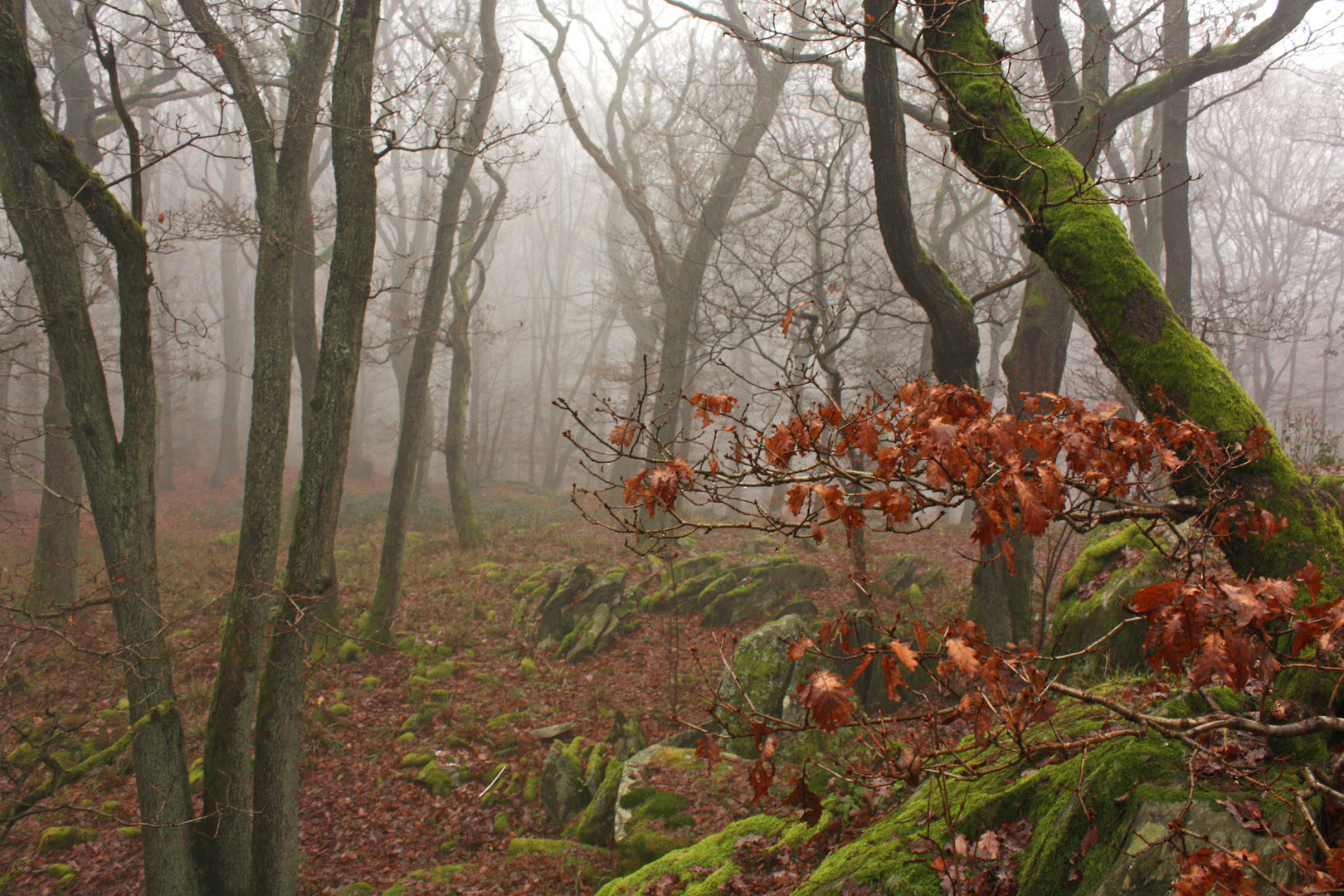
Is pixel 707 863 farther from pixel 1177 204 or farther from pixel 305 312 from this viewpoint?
pixel 1177 204

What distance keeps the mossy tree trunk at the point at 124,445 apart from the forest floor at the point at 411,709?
13.7 inches

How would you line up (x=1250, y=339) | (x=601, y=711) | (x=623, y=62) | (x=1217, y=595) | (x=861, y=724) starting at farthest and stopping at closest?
(x=1250, y=339) < (x=623, y=62) < (x=601, y=711) < (x=861, y=724) < (x=1217, y=595)

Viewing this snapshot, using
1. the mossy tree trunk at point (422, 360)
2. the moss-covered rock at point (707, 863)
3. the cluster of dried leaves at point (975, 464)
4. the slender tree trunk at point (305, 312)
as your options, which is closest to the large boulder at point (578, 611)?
the mossy tree trunk at point (422, 360)

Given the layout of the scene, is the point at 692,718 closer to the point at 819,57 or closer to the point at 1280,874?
the point at 1280,874

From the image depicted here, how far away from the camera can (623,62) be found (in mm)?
15719

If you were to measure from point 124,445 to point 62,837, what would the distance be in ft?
12.7

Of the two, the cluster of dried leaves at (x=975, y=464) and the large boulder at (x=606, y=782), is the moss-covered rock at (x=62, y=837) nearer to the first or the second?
the large boulder at (x=606, y=782)

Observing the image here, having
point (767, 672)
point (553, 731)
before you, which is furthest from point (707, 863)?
point (553, 731)

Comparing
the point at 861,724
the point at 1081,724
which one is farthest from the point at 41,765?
the point at 1081,724

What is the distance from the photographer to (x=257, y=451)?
5.80m

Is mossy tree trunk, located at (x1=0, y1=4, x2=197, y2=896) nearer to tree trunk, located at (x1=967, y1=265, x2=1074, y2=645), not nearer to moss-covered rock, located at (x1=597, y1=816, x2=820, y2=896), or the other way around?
moss-covered rock, located at (x1=597, y1=816, x2=820, y2=896)

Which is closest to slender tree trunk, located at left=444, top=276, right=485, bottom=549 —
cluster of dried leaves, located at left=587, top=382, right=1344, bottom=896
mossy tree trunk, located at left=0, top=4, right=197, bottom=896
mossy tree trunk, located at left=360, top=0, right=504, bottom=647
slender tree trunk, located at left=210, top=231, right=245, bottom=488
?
mossy tree trunk, located at left=360, top=0, right=504, bottom=647

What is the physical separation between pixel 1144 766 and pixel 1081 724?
72cm

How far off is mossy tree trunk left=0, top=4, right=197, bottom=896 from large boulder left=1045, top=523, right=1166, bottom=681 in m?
6.47
